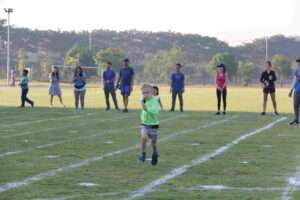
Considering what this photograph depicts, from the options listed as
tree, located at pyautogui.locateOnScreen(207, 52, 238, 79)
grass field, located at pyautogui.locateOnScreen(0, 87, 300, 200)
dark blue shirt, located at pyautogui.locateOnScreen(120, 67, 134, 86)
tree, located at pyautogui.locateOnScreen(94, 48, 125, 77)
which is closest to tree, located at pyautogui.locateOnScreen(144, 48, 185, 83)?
tree, located at pyautogui.locateOnScreen(207, 52, 238, 79)

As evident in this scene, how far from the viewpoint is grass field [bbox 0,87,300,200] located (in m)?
11.0

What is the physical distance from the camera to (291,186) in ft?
37.6

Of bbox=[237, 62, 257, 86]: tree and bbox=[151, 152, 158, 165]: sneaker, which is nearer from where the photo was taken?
bbox=[151, 152, 158, 165]: sneaker

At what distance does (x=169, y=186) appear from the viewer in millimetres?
11445

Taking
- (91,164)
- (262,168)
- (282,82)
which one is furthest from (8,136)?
(282,82)

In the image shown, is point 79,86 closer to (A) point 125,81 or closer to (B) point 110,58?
(A) point 125,81

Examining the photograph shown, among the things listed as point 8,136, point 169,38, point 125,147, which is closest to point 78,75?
point 8,136

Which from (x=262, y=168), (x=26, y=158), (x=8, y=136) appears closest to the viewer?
(x=262, y=168)

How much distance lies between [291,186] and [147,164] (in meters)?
3.14

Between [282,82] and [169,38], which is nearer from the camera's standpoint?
[282,82]

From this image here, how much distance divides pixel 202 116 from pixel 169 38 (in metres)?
134

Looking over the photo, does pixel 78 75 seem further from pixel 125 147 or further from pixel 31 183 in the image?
pixel 31 183

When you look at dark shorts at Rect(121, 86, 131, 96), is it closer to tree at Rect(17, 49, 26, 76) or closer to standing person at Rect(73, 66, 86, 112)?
standing person at Rect(73, 66, 86, 112)

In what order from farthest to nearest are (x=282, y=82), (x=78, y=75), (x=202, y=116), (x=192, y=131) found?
(x=282, y=82) < (x=78, y=75) < (x=202, y=116) < (x=192, y=131)
